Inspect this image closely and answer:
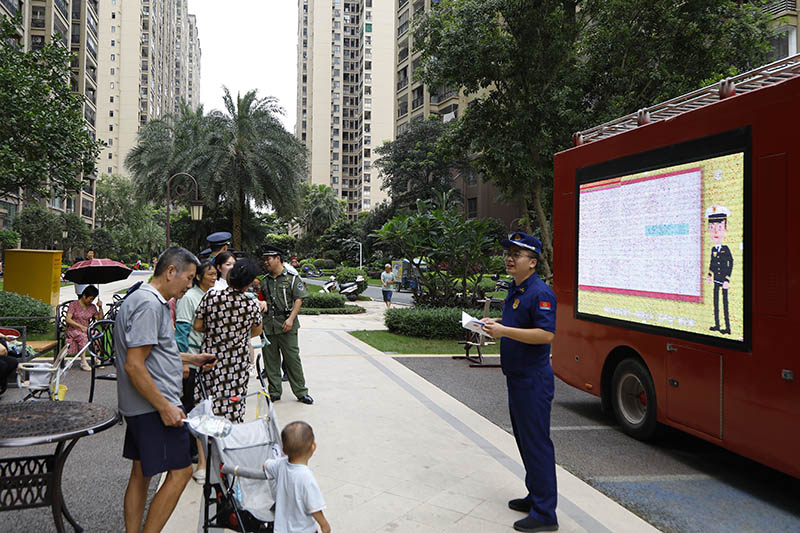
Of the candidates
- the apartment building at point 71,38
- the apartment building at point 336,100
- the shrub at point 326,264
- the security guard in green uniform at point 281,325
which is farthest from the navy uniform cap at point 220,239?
the apartment building at point 336,100

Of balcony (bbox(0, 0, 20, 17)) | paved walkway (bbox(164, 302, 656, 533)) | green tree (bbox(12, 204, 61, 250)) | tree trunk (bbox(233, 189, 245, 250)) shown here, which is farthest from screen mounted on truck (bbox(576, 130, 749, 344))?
green tree (bbox(12, 204, 61, 250))

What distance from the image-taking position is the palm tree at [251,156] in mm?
24703

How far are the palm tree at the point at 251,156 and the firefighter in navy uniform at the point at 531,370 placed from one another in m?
22.2

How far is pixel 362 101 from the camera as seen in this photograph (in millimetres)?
99000

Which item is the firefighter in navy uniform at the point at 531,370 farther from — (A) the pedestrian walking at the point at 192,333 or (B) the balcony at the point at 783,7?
(B) the balcony at the point at 783,7

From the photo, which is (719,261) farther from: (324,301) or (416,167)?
(416,167)

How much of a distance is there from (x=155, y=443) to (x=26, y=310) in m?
9.98

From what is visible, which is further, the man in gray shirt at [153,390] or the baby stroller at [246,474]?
the man in gray shirt at [153,390]

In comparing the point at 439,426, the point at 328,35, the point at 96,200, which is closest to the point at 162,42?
the point at 328,35

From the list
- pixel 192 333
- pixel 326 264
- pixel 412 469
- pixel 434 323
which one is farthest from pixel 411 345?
pixel 326 264

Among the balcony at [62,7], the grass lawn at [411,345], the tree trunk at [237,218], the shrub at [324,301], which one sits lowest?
the grass lawn at [411,345]

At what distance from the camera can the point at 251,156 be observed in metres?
24.8

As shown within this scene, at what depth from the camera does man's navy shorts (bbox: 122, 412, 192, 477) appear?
9.57 ft

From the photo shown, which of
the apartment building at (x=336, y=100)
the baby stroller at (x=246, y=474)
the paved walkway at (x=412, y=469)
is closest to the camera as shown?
the baby stroller at (x=246, y=474)
